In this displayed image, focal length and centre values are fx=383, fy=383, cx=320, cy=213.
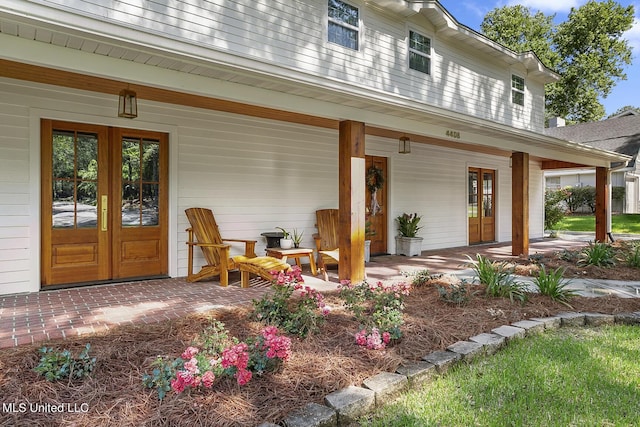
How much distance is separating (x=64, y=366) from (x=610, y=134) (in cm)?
2057

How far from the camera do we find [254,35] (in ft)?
16.0

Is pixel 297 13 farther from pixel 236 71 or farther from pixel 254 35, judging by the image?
pixel 236 71

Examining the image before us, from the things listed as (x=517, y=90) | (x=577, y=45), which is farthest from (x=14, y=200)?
(x=577, y=45)

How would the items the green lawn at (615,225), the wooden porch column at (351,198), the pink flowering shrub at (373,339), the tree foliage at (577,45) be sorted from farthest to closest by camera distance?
the tree foliage at (577,45) < the green lawn at (615,225) < the wooden porch column at (351,198) < the pink flowering shrub at (373,339)

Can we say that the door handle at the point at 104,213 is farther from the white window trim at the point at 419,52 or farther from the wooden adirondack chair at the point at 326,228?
the white window trim at the point at 419,52

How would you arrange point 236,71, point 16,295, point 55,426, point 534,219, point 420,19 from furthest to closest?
point 534,219 < point 420,19 < point 16,295 < point 236,71 < point 55,426

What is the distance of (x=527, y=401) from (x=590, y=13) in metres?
25.7

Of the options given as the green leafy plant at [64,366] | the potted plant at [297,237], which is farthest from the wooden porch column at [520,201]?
the green leafy plant at [64,366]

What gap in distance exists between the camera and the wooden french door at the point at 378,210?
768 centimetres

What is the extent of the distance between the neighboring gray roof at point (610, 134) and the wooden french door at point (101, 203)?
51.9ft

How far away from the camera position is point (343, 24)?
5.95 meters

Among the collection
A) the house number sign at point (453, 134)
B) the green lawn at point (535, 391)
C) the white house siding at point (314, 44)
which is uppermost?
the white house siding at point (314, 44)

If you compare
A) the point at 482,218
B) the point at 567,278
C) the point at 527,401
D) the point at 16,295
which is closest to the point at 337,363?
the point at 527,401

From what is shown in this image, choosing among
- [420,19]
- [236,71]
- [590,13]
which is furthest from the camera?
[590,13]
